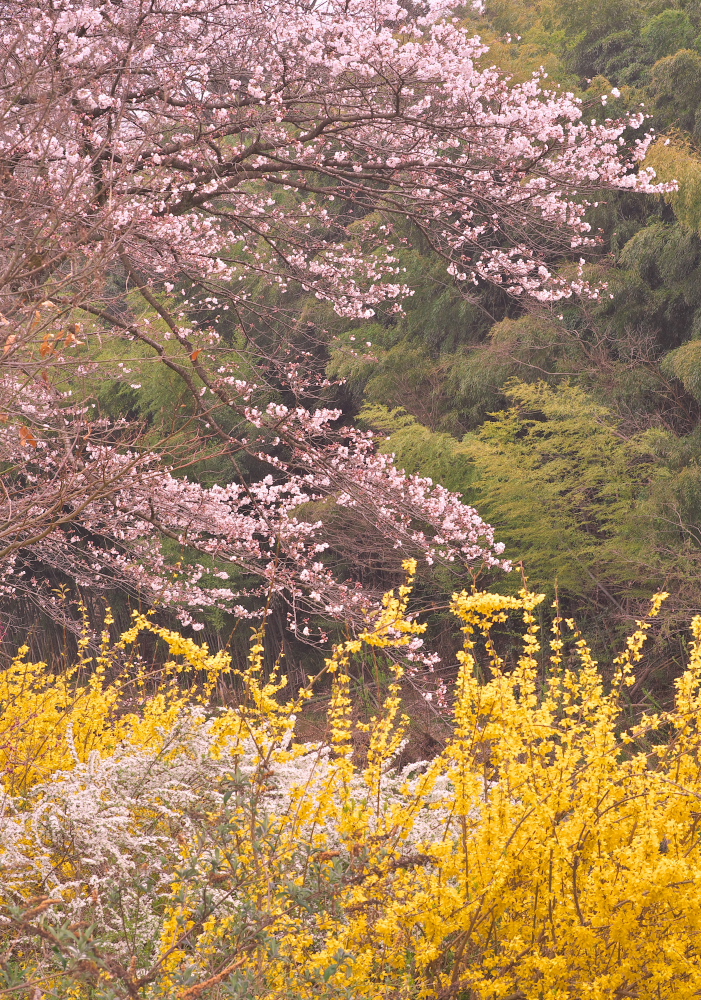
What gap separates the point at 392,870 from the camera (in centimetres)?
262

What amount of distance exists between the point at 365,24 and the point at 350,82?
1.49ft

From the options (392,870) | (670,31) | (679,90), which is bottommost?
(392,870)

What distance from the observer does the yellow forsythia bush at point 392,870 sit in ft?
7.46

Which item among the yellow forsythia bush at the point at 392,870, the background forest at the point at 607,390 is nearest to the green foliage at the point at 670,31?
the background forest at the point at 607,390

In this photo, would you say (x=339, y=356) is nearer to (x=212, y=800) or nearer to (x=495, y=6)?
(x=495, y=6)

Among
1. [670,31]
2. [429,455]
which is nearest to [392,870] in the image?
[429,455]

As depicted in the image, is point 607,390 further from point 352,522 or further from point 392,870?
point 392,870

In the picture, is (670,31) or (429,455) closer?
(670,31)

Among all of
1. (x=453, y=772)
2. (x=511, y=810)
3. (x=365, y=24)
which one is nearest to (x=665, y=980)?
(x=511, y=810)

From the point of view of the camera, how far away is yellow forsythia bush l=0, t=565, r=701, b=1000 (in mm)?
2273

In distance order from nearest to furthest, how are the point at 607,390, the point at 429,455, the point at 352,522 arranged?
the point at 607,390 < the point at 429,455 < the point at 352,522

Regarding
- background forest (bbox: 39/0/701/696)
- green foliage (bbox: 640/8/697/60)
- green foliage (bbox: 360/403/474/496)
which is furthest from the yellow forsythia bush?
green foliage (bbox: 640/8/697/60)

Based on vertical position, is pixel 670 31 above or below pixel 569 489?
above

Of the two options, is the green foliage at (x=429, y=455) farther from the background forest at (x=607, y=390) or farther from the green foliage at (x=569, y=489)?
the green foliage at (x=569, y=489)
